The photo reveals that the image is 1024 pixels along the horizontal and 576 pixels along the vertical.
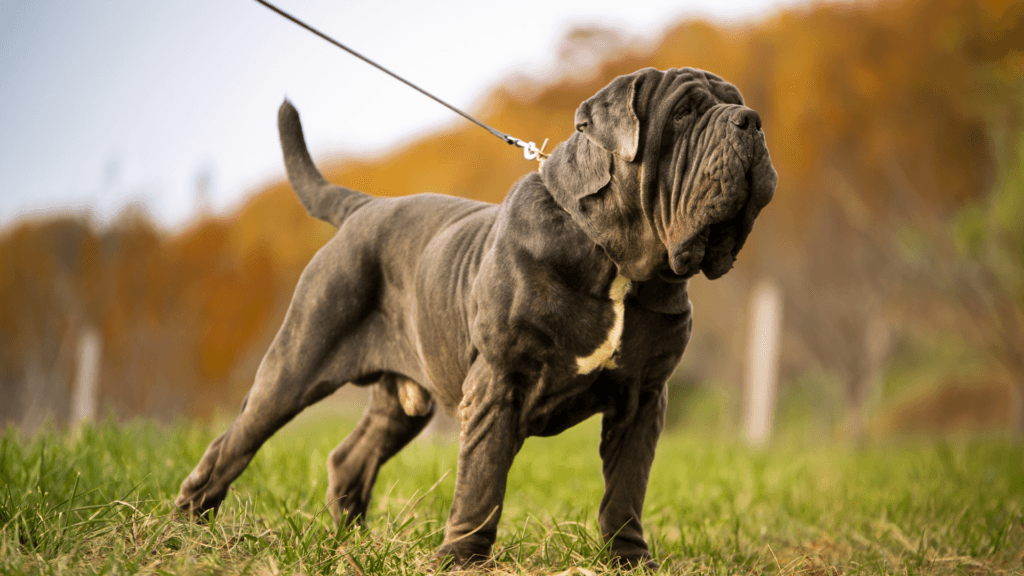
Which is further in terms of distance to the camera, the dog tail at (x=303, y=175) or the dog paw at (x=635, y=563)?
the dog tail at (x=303, y=175)

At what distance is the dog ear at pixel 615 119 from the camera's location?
2195 millimetres

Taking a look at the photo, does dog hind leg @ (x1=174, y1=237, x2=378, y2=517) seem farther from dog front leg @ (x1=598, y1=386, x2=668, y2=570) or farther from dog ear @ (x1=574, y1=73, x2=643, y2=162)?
dog ear @ (x1=574, y1=73, x2=643, y2=162)

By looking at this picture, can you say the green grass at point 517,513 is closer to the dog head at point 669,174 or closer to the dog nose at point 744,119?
the dog head at point 669,174

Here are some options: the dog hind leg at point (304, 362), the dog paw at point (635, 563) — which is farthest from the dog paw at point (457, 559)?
the dog hind leg at point (304, 362)

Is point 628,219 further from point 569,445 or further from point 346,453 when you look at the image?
point 569,445

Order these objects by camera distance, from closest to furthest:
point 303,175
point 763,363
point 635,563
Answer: point 635,563 < point 303,175 < point 763,363

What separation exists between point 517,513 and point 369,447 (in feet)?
3.74

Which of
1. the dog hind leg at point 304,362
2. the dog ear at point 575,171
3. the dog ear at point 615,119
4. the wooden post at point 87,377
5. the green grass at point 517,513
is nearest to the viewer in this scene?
the dog ear at point 615,119

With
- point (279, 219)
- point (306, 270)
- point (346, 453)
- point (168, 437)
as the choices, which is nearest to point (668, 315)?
point (306, 270)

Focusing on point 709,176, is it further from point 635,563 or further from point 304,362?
point 304,362

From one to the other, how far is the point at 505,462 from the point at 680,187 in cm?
106

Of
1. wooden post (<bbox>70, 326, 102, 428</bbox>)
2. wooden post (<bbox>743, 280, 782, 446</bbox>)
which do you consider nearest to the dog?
wooden post (<bbox>743, 280, 782, 446</bbox>)

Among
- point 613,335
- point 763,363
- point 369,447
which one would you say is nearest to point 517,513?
point 369,447

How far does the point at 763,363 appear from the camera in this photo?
34.2 feet
